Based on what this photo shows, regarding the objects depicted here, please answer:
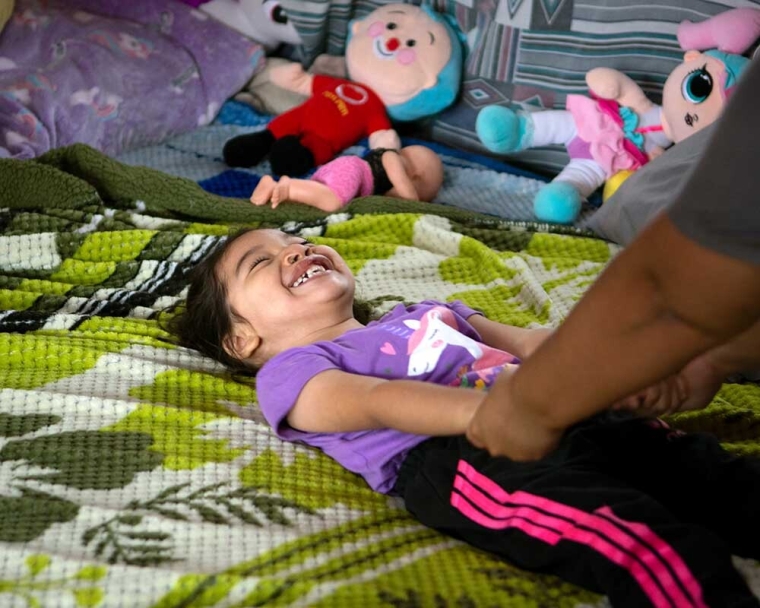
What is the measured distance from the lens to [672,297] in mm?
660

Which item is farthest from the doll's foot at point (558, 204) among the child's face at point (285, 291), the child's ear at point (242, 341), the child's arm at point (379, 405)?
the child's arm at point (379, 405)

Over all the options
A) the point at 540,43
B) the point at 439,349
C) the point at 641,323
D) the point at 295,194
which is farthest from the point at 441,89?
the point at 641,323

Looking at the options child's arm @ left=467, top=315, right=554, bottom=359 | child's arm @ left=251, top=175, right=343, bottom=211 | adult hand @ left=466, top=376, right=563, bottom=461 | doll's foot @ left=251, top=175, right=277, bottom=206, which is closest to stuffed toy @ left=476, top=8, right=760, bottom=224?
child's arm @ left=251, top=175, right=343, bottom=211

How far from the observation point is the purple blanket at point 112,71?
7.50 ft

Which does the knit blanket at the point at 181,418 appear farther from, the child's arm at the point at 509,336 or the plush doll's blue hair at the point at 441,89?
the plush doll's blue hair at the point at 441,89

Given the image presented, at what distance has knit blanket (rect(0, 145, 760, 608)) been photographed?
3.09 feet

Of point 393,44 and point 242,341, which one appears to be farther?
point 393,44

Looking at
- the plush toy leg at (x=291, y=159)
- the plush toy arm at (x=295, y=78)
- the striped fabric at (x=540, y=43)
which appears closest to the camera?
the striped fabric at (x=540, y=43)

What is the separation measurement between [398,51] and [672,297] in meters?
1.93

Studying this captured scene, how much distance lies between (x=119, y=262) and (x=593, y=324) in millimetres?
1177

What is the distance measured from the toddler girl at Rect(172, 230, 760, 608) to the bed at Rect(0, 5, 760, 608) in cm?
5

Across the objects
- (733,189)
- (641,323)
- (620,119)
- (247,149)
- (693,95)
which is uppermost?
(733,189)

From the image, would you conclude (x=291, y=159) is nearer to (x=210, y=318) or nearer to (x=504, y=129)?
(x=504, y=129)

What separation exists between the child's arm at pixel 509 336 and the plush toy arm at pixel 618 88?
36.6 inches
